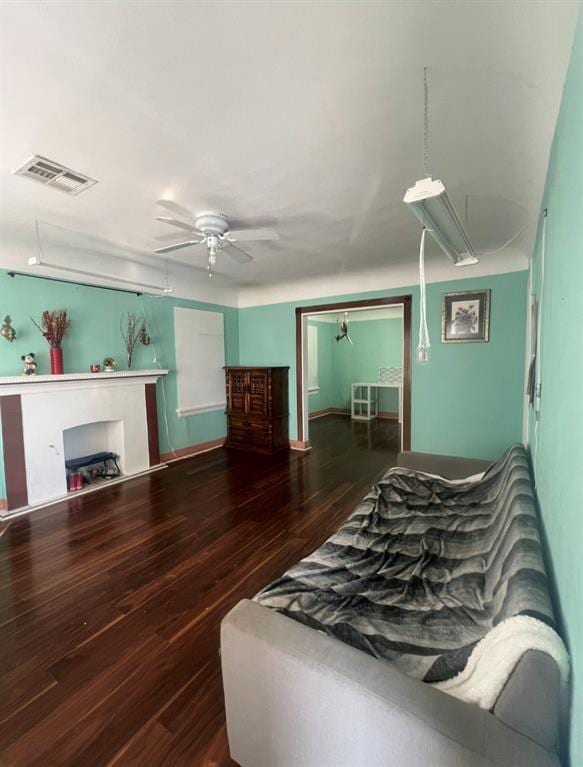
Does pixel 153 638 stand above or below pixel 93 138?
below

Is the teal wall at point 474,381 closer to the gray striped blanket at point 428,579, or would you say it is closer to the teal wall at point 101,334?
the gray striped blanket at point 428,579

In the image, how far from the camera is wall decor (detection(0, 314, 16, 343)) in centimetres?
310

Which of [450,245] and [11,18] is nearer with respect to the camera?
[11,18]

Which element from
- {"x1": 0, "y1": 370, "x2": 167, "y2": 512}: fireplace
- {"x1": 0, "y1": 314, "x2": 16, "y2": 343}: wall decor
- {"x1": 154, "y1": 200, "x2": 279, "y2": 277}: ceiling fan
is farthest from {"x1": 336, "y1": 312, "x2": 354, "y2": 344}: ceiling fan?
{"x1": 0, "y1": 314, "x2": 16, "y2": 343}: wall decor

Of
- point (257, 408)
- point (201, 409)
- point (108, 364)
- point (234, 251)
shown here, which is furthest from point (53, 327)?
point (257, 408)

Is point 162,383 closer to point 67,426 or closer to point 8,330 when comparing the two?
point 67,426

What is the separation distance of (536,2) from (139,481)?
4.40 meters

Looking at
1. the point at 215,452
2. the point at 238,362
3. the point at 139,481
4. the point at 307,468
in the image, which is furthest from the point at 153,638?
the point at 238,362

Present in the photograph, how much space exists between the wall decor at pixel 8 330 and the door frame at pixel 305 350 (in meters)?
3.34

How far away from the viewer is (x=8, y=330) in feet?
10.2

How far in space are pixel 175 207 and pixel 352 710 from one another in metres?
2.47

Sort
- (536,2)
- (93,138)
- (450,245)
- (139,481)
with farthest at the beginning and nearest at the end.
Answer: (139,481), (450,245), (93,138), (536,2)

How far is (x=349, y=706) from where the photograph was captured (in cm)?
83

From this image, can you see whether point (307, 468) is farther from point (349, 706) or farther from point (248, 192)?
point (349, 706)
